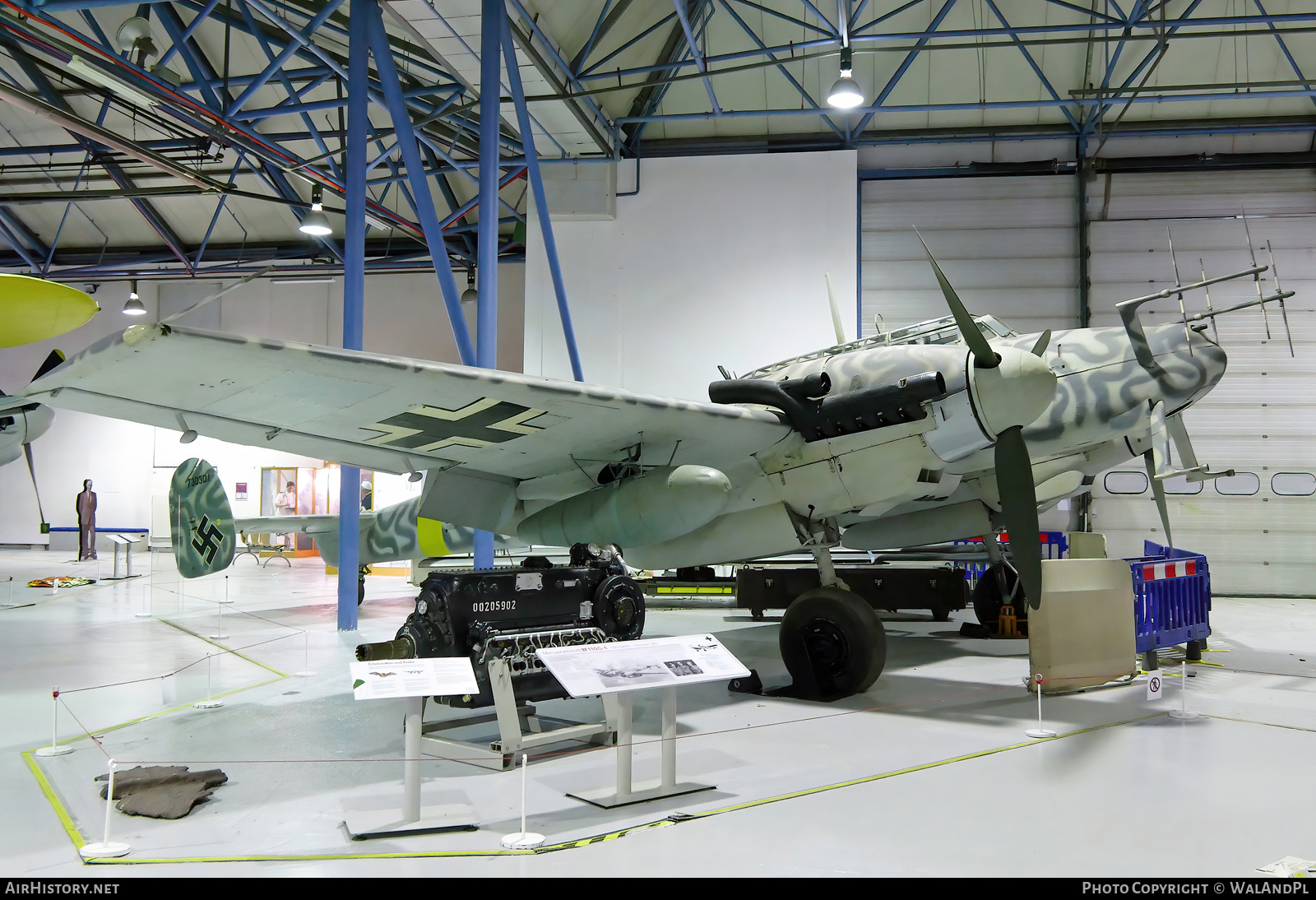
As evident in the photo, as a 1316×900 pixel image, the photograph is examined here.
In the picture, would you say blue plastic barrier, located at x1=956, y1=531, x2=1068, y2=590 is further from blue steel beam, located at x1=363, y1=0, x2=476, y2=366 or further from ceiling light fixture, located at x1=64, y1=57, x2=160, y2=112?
ceiling light fixture, located at x1=64, y1=57, x2=160, y2=112

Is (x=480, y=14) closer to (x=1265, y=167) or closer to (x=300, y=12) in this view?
(x=300, y=12)

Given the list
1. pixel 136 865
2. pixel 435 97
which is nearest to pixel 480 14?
pixel 435 97

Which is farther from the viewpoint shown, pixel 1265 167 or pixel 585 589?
pixel 1265 167

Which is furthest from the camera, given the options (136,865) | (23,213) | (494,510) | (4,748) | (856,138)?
(23,213)

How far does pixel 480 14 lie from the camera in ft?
46.5

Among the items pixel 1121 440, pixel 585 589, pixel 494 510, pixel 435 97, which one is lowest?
pixel 585 589

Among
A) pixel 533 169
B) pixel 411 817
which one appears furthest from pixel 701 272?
pixel 411 817

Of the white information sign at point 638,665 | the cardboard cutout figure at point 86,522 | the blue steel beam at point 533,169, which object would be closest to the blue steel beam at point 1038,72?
the blue steel beam at point 533,169

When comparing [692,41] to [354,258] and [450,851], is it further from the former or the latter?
[450,851]

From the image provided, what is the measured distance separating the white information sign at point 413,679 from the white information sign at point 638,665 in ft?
1.49

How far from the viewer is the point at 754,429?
25.0 feet

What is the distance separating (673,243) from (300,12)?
9.07 meters

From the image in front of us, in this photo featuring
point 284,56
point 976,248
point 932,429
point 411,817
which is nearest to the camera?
point 411,817

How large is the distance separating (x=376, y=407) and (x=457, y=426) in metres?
0.76
